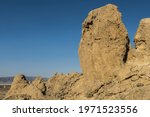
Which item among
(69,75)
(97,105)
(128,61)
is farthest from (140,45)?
(97,105)

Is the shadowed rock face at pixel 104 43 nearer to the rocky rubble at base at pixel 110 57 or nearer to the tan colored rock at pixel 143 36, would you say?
the rocky rubble at base at pixel 110 57

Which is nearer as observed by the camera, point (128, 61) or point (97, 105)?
point (97, 105)

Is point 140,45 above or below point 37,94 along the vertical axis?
above

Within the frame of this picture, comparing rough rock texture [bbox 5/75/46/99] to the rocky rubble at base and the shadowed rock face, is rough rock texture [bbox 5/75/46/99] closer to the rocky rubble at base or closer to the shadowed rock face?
the rocky rubble at base

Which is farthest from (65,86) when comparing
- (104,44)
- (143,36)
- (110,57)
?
(143,36)

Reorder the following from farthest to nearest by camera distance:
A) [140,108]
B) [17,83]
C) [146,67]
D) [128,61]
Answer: [17,83]
[128,61]
[146,67]
[140,108]

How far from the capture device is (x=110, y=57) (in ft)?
92.8

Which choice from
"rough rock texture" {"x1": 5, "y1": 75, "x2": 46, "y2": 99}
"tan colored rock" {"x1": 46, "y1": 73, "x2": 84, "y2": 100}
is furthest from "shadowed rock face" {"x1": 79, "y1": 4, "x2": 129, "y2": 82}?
"rough rock texture" {"x1": 5, "y1": 75, "x2": 46, "y2": 99}

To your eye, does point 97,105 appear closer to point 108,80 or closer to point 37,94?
point 108,80

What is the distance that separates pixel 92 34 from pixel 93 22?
1.03m

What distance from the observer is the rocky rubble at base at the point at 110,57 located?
87.4 ft

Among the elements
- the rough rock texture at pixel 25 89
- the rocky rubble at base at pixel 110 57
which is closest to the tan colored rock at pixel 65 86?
the rocky rubble at base at pixel 110 57

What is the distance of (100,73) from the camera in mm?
28750

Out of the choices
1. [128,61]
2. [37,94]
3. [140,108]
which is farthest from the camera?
[37,94]
